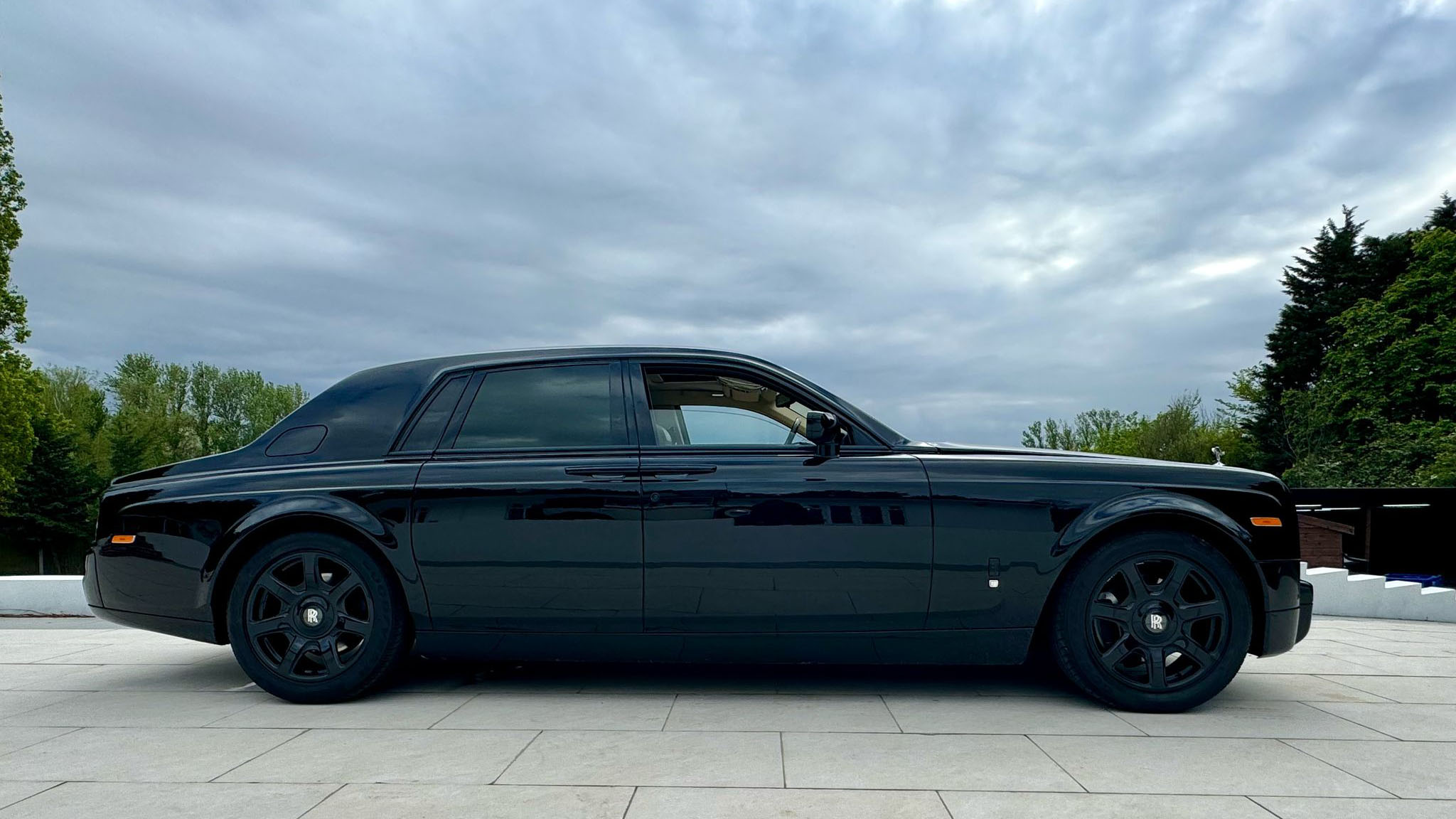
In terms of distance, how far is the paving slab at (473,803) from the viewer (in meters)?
2.57

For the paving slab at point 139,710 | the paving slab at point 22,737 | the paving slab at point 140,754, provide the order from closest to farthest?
the paving slab at point 140,754 → the paving slab at point 22,737 → the paving slab at point 139,710

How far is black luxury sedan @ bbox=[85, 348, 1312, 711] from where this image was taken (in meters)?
3.75

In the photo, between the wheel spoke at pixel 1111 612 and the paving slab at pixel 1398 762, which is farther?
the wheel spoke at pixel 1111 612

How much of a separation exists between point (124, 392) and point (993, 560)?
56.8 meters

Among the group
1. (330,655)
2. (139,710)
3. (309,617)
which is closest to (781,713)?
(330,655)

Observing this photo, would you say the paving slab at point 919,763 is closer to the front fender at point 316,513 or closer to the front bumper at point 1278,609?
the front bumper at point 1278,609

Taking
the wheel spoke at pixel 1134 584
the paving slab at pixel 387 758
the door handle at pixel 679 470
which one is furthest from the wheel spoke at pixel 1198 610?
the paving slab at pixel 387 758

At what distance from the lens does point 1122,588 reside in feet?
12.6

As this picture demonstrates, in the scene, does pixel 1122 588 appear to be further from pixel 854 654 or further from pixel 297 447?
pixel 297 447

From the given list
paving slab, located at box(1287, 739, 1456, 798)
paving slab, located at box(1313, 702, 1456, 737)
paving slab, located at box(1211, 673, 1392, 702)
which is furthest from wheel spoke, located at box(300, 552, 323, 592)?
paving slab, located at box(1313, 702, 1456, 737)

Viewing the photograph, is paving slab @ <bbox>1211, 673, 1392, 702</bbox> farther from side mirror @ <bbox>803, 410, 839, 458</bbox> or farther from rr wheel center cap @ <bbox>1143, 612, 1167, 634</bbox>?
side mirror @ <bbox>803, 410, 839, 458</bbox>

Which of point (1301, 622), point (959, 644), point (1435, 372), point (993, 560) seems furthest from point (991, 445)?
point (1435, 372)

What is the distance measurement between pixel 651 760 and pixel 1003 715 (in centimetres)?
160

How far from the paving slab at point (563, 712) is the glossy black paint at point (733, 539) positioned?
0.76 ft
